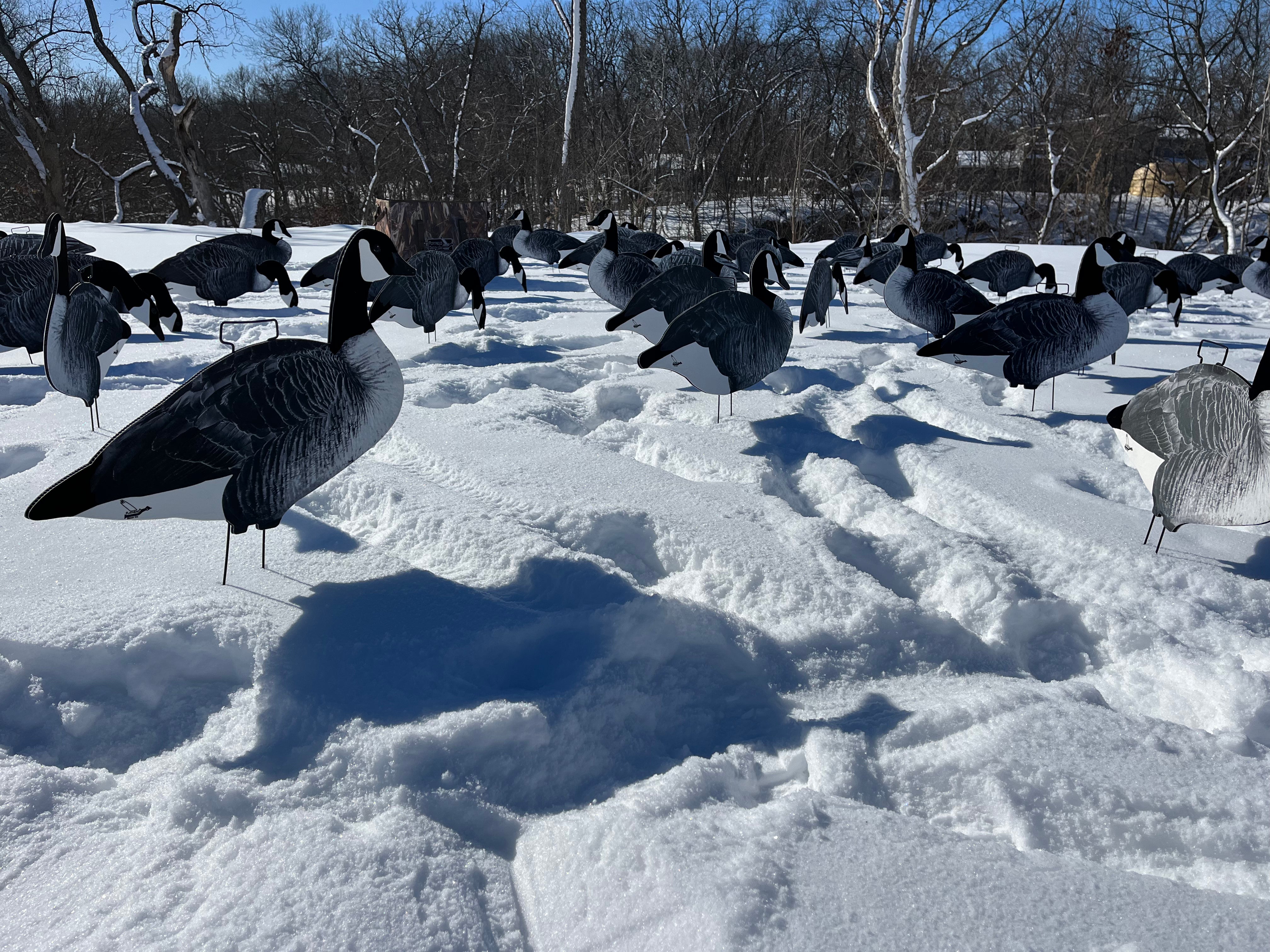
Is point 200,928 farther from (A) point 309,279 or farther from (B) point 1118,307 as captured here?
(A) point 309,279

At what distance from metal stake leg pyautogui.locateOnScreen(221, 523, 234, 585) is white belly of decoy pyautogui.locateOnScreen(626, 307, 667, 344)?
3.94 metres

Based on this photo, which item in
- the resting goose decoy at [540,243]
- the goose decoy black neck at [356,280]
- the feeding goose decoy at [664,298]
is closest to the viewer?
the goose decoy black neck at [356,280]

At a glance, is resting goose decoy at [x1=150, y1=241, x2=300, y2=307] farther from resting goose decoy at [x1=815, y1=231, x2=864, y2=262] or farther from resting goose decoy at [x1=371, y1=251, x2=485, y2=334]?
resting goose decoy at [x1=815, y1=231, x2=864, y2=262]

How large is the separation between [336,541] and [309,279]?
271 inches

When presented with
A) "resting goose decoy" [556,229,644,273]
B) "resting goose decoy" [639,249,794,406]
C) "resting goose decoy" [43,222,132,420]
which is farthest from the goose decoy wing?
"resting goose decoy" [556,229,644,273]

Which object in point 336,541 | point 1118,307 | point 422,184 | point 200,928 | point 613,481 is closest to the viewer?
point 200,928

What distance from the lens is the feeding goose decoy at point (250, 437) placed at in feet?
8.05

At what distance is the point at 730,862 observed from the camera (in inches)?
68.6

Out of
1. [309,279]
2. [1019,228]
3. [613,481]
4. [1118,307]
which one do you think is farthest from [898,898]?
[1019,228]

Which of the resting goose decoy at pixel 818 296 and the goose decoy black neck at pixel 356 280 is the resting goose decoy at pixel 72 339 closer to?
the goose decoy black neck at pixel 356 280

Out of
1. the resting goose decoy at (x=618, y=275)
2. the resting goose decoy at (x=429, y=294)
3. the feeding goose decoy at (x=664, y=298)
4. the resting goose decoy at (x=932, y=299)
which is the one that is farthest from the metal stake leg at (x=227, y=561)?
the resting goose decoy at (x=932, y=299)

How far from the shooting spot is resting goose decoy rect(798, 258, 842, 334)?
7.68 m

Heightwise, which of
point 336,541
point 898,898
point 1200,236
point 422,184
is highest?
point 422,184

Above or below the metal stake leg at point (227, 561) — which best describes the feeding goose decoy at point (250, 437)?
above
